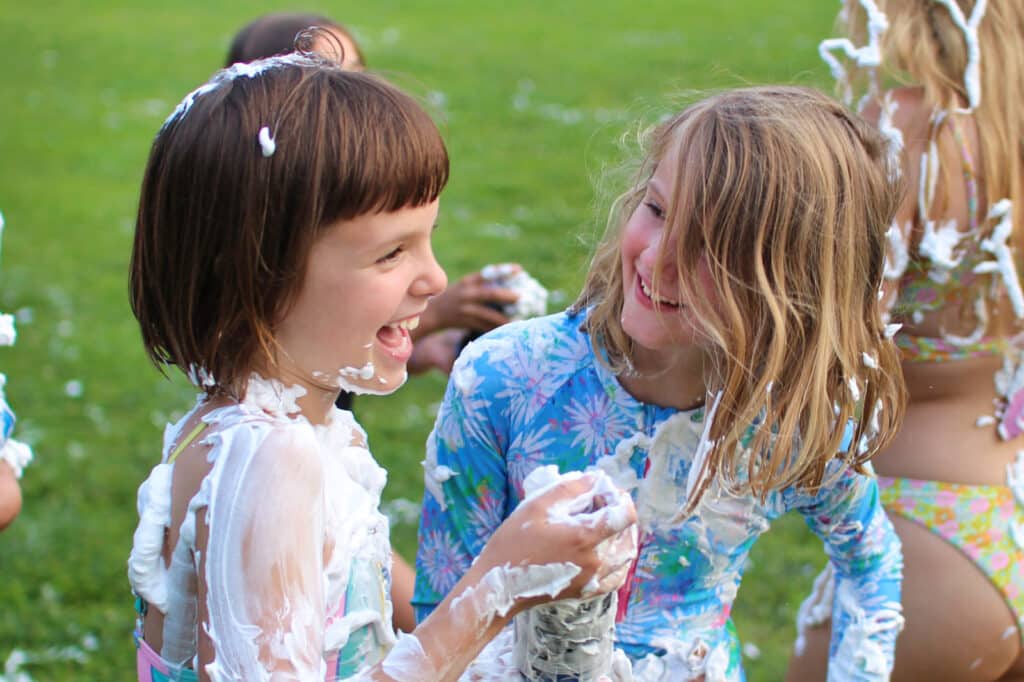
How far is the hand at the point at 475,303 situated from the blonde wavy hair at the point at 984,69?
104cm

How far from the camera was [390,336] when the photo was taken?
73.1 inches

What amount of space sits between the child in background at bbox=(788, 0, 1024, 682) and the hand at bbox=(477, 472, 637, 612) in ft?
3.72

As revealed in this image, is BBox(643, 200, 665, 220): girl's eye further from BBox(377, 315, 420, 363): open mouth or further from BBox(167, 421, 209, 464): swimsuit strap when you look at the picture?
BBox(167, 421, 209, 464): swimsuit strap

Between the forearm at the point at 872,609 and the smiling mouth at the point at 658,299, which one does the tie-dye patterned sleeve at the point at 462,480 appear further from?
the forearm at the point at 872,609

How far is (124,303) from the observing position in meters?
6.60

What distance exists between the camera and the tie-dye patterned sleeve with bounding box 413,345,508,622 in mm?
2186

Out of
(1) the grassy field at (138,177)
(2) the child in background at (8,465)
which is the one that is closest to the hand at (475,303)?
(1) the grassy field at (138,177)

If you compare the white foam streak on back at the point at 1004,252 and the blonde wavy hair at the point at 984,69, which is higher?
the blonde wavy hair at the point at 984,69

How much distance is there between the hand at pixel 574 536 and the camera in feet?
5.45

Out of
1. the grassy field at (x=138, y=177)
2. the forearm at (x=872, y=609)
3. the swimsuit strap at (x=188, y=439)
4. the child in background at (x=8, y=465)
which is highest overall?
the swimsuit strap at (x=188, y=439)

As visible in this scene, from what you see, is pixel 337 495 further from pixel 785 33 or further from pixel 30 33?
pixel 30 33

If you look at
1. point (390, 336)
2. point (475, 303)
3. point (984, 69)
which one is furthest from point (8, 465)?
point (984, 69)

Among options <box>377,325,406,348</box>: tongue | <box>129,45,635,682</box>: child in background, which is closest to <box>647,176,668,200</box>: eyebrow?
<box>129,45,635,682</box>: child in background

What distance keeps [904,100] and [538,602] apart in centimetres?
154
